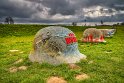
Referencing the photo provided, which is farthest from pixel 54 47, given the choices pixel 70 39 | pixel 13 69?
pixel 13 69

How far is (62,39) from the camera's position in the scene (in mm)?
18188

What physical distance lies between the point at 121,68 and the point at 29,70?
672 centimetres

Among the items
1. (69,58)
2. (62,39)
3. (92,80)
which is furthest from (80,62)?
(92,80)

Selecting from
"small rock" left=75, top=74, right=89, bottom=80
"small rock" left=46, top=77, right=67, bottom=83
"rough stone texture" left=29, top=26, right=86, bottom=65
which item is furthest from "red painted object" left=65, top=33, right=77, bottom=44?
"small rock" left=46, top=77, right=67, bottom=83

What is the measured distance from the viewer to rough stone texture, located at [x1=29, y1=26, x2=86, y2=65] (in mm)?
17609

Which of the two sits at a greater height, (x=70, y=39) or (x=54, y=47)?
(x=70, y=39)

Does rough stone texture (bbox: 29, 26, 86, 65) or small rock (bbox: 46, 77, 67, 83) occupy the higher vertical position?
rough stone texture (bbox: 29, 26, 86, 65)

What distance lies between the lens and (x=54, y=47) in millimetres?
17891

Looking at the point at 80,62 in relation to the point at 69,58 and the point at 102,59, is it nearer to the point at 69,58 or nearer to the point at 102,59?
the point at 69,58

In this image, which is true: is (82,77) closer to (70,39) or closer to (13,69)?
(70,39)

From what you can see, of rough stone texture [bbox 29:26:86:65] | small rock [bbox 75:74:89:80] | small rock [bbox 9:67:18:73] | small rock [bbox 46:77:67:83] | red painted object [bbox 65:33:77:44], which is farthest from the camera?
red painted object [bbox 65:33:77:44]

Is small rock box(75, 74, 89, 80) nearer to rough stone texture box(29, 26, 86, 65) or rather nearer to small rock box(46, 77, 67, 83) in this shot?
small rock box(46, 77, 67, 83)

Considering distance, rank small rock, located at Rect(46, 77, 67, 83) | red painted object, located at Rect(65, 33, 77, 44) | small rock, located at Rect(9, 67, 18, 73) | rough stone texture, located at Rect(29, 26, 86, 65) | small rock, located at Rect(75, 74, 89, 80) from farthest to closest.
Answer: red painted object, located at Rect(65, 33, 77, 44) → rough stone texture, located at Rect(29, 26, 86, 65) → small rock, located at Rect(9, 67, 18, 73) → small rock, located at Rect(75, 74, 89, 80) → small rock, located at Rect(46, 77, 67, 83)

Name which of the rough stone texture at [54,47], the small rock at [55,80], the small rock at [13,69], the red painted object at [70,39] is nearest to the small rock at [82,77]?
the small rock at [55,80]
